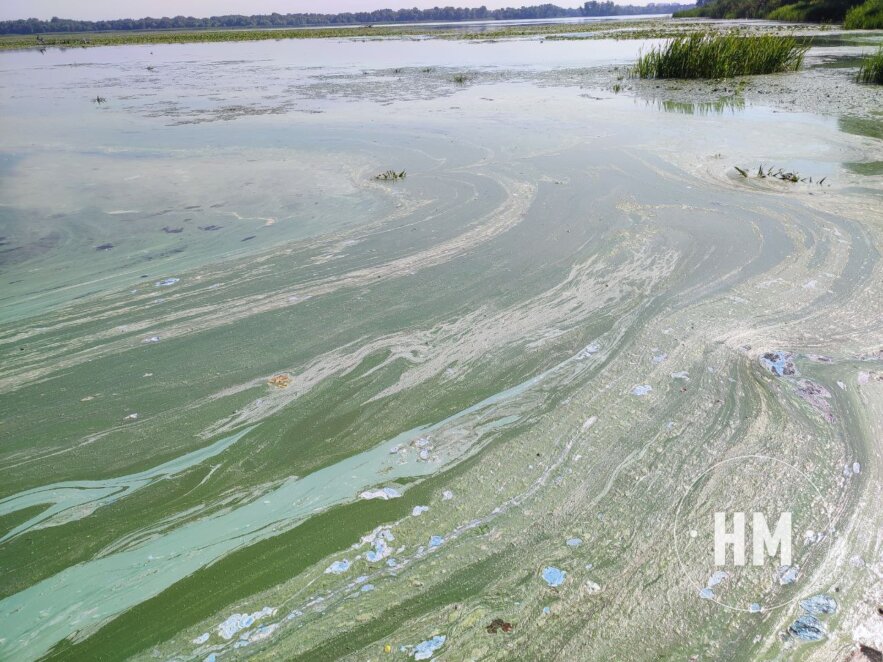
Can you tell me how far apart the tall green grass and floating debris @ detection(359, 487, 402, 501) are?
21618 mm

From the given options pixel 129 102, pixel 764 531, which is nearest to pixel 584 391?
pixel 764 531

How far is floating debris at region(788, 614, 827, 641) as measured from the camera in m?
0.98

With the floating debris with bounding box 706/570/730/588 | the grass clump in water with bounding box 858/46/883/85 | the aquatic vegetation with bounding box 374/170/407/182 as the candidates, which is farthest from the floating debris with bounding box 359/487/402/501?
the grass clump in water with bounding box 858/46/883/85

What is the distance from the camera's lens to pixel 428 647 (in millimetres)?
1009

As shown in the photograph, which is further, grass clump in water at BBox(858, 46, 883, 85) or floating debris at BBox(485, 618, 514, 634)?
grass clump in water at BBox(858, 46, 883, 85)

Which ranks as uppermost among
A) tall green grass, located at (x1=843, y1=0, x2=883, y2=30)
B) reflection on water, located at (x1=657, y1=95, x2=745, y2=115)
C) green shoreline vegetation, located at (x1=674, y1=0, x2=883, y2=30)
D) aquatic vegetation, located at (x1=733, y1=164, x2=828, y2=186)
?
green shoreline vegetation, located at (x1=674, y1=0, x2=883, y2=30)

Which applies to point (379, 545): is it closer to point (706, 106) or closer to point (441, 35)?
point (706, 106)

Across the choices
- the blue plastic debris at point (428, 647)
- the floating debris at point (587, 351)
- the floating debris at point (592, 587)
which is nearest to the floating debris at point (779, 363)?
the floating debris at point (587, 351)

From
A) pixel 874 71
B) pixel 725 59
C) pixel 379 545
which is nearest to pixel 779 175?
pixel 379 545

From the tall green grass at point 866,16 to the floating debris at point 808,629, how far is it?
70.4 ft

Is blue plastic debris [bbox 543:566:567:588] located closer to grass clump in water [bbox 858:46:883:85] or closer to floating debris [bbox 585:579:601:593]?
floating debris [bbox 585:579:601:593]

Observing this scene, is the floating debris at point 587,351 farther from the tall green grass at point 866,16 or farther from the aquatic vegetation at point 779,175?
the tall green grass at point 866,16

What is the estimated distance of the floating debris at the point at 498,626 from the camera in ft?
3.37

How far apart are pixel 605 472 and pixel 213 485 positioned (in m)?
1.03
